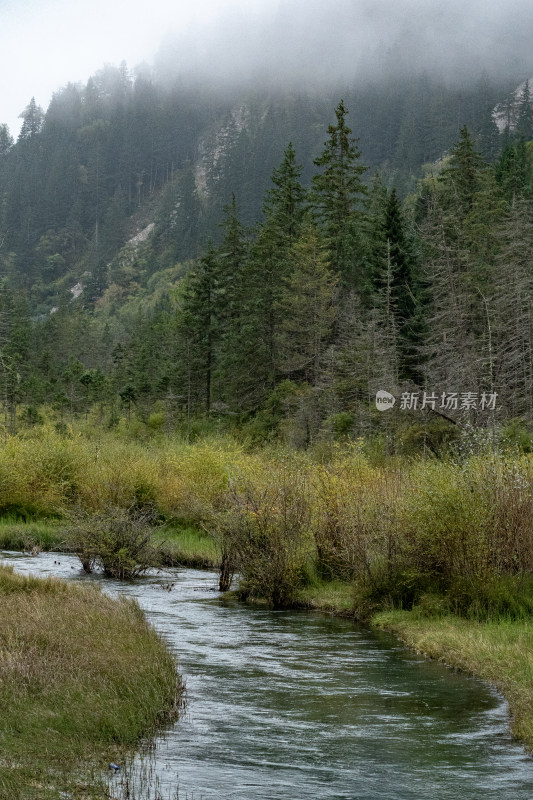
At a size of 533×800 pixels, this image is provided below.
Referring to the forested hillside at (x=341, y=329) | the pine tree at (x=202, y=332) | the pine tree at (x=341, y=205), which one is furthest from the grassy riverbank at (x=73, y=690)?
the pine tree at (x=202, y=332)

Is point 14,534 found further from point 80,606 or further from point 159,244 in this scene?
point 159,244

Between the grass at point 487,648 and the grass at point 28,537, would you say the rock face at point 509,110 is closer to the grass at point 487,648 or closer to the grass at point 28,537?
the grass at point 28,537

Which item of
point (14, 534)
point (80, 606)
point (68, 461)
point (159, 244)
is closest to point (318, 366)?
point (68, 461)

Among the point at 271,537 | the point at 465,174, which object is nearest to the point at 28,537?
the point at 271,537

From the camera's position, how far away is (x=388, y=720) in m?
11.7

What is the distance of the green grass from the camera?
29.2 m

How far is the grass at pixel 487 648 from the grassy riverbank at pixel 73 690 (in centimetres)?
478

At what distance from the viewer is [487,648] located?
1496 centimetres

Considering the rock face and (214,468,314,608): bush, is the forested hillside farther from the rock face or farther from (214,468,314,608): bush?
the rock face

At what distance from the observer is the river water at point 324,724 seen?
29.8 ft

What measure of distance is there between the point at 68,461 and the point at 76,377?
47.7 metres

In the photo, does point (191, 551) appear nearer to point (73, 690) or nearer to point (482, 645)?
point (482, 645)

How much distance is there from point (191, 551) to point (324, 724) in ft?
64.0

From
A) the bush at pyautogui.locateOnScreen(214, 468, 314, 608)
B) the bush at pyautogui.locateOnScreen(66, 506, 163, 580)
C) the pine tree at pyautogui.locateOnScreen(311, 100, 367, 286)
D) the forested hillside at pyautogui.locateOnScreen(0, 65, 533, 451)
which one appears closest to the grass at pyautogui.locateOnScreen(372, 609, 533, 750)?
the bush at pyautogui.locateOnScreen(214, 468, 314, 608)
